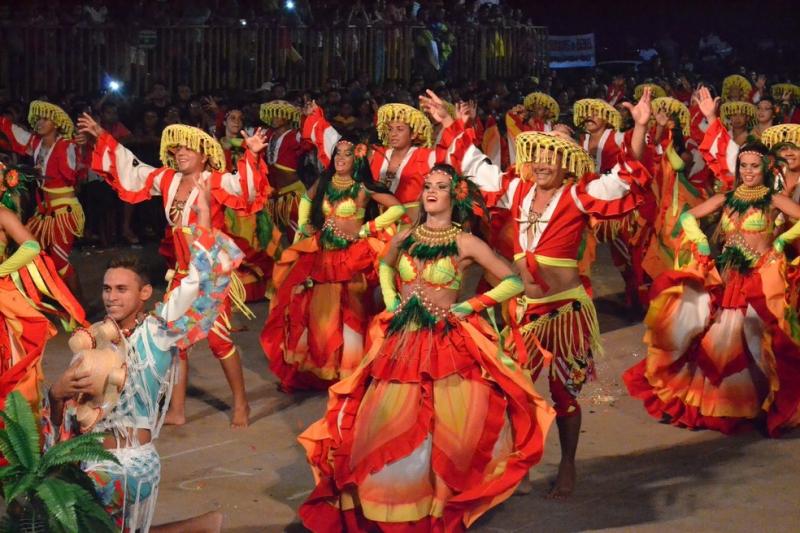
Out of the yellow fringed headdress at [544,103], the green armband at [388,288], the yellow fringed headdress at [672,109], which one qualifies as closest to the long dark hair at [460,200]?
the green armband at [388,288]

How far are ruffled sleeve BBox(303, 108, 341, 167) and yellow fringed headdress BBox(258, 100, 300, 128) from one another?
6.70 ft

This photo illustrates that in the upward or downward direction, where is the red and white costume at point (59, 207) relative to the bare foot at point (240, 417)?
upward

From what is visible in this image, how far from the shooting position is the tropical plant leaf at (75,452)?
5.33 meters

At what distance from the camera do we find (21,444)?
5383mm

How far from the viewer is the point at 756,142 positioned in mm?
9203

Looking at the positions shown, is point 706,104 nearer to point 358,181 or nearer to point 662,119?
point 662,119

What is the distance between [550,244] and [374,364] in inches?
53.5

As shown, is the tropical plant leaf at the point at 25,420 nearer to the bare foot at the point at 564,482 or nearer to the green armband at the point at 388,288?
the green armband at the point at 388,288

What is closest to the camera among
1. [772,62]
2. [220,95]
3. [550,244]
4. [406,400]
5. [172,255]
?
[406,400]

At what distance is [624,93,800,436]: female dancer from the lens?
29.8ft

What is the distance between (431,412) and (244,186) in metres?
3.10

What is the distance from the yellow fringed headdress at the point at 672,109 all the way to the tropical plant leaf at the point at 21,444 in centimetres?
850

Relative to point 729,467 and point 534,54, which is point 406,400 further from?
point 534,54

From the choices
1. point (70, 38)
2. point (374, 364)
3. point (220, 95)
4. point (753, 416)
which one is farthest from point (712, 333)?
point (70, 38)
